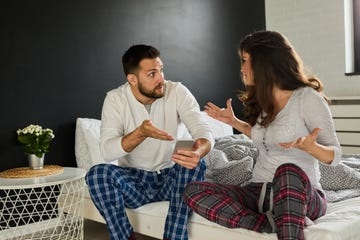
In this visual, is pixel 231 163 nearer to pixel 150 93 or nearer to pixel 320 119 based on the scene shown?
pixel 150 93

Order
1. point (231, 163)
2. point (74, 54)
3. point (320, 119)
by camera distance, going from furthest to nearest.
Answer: point (74, 54) < point (231, 163) < point (320, 119)

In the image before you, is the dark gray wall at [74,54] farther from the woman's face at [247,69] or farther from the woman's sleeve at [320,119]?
the woman's sleeve at [320,119]

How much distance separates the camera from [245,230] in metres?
1.94

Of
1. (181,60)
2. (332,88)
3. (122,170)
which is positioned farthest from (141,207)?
(332,88)

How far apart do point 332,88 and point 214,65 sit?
1155 millimetres

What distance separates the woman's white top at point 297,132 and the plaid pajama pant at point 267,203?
89 millimetres

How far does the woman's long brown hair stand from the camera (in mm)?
1937

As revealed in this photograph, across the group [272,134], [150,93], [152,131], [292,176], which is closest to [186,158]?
[152,131]

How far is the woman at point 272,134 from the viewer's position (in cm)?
185

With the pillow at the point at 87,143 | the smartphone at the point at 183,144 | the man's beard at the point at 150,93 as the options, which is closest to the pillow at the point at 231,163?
the smartphone at the point at 183,144

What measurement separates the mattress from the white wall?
2.50m

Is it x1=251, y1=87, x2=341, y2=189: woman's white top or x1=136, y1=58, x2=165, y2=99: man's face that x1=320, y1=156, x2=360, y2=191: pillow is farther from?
x1=136, y1=58, x2=165, y2=99: man's face

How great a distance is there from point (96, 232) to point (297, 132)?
1638 mm

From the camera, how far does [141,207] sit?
240 cm
